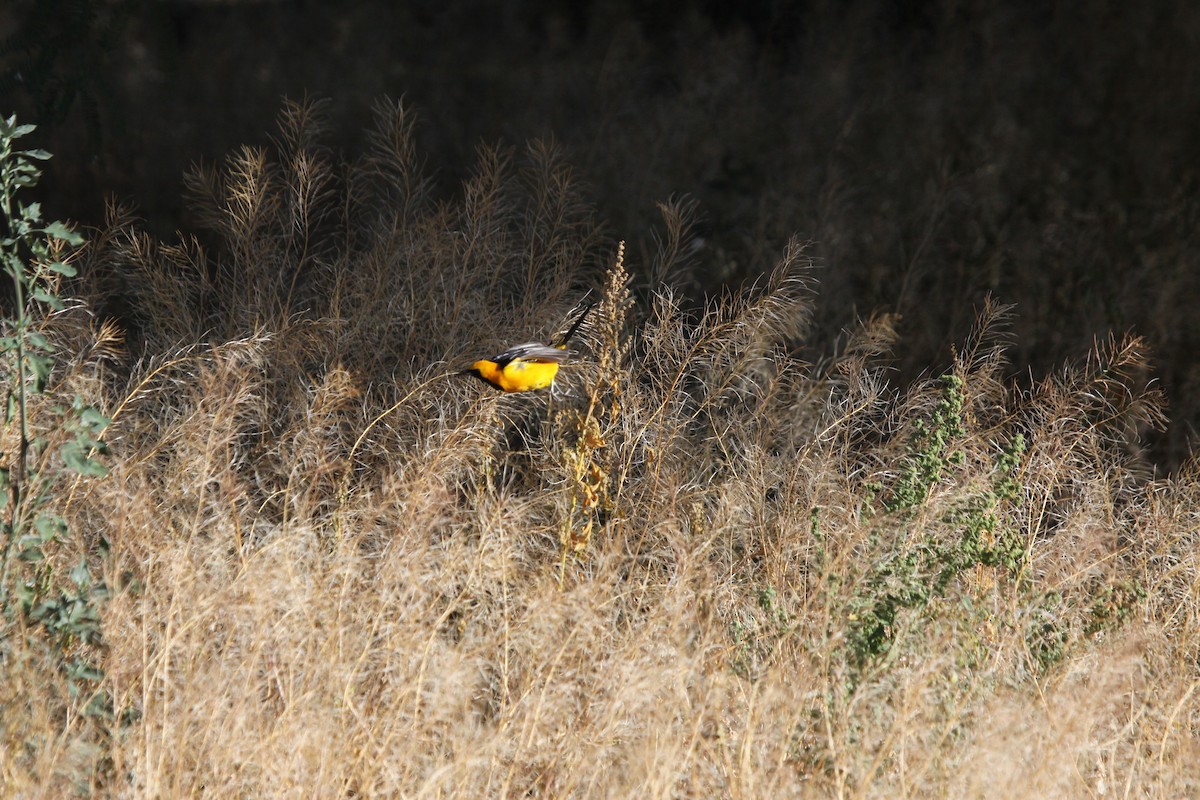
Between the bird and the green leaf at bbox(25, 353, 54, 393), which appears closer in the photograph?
the green leaf at bbox(25, 353, 54, 393)

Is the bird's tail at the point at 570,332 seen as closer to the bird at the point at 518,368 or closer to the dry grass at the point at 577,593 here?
the dry grass at the point at 577,593

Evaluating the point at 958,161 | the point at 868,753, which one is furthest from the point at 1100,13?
the point at 868,753

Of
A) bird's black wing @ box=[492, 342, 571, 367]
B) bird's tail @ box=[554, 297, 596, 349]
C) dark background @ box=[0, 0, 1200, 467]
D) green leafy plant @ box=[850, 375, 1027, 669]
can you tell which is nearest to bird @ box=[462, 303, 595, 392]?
bird's black wing @ box=[492, 342, 571, 367]

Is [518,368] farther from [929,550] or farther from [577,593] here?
[929,550]

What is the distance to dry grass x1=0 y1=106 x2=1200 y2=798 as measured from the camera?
2490 mm

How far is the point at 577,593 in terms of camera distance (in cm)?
272

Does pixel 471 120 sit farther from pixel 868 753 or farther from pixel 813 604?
pixel 868 753

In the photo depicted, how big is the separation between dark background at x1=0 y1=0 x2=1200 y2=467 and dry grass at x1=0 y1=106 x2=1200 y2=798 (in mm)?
1578

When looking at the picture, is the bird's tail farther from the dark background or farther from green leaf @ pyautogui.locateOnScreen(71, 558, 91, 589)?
green leaf @ pyautogui.locateOnScreen(71, 558, 91, 589)

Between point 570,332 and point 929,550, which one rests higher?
point 570,332

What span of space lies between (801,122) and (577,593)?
4513 mm

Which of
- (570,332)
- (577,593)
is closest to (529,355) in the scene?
(570,332)

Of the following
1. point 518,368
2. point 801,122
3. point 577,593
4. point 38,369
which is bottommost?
point 801,122

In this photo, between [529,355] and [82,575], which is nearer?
[82,575]
